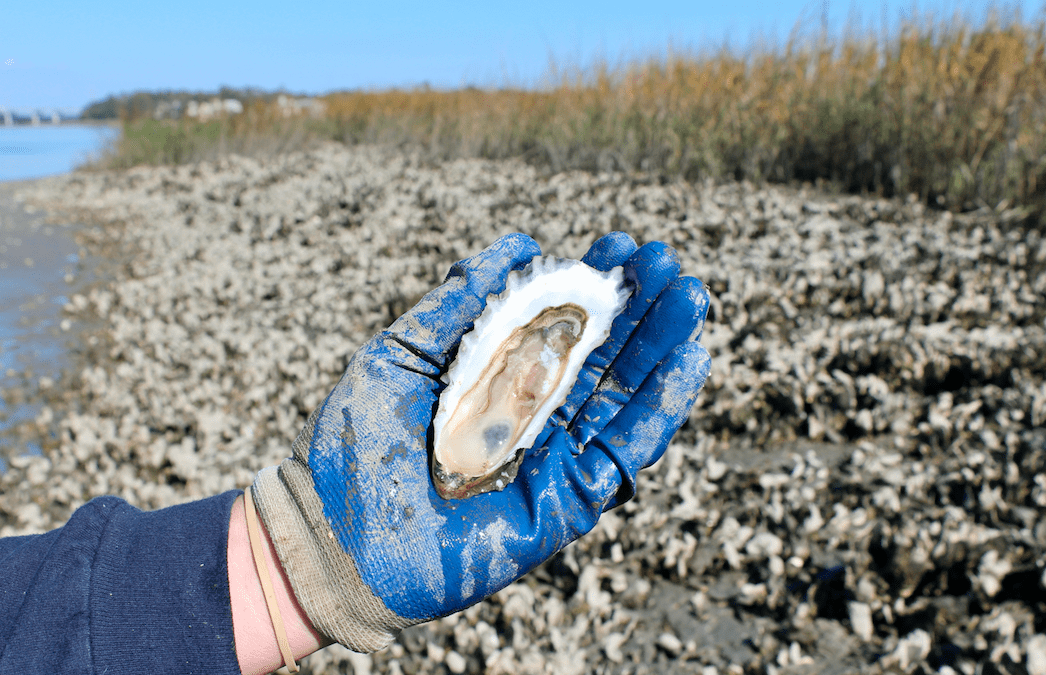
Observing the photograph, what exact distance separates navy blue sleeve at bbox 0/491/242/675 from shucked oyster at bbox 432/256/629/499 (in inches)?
23.7

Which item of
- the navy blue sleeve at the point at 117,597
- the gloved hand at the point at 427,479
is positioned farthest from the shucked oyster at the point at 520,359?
the navy blue sleeve at the point at 117,597

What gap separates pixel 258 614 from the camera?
4.83 ft

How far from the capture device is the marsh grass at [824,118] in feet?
18.9

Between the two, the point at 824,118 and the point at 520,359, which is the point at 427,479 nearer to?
the point at 520,359

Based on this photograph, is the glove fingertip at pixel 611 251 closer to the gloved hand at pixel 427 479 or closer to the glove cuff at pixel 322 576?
the gloved hand at pixel 427 479

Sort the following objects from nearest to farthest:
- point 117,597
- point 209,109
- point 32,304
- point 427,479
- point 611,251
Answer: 1. point 117,597
2. point 427,479
3. point 611,251
4. point 32,304
5. point 209,109

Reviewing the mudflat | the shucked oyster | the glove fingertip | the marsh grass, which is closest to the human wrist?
the shucked oyster

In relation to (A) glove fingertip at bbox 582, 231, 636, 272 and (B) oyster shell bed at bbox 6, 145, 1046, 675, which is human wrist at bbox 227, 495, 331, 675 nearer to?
(B) oyster shell bed at bbox 6, 145, 1046, 675

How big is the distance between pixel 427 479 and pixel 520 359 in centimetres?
53

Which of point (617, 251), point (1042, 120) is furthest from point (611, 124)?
point (617, 251)

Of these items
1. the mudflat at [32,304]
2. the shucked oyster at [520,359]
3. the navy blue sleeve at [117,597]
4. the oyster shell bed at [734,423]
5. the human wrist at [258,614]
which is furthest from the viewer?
the mudflat at [32,304]

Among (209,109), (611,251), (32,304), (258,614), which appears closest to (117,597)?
(258,614)

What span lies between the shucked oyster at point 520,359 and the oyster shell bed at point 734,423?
822 millimetres

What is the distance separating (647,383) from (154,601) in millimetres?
1243
